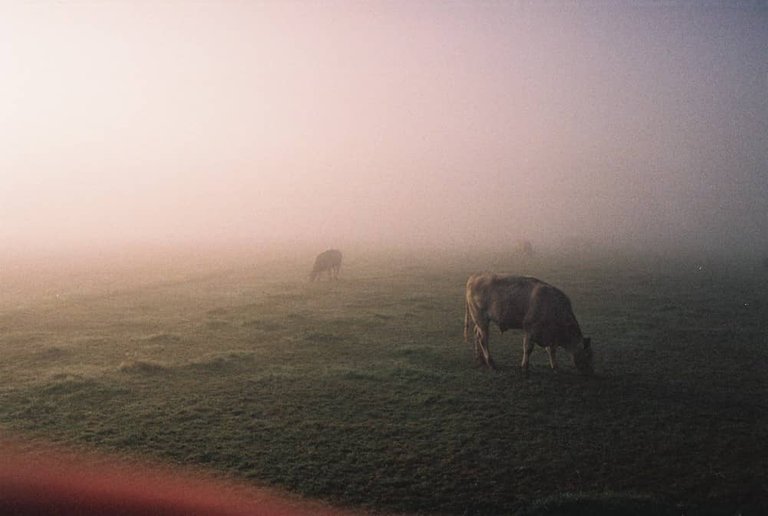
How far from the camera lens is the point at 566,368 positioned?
12789mm

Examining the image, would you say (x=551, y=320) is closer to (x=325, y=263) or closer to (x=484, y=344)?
(x=484, y=344)

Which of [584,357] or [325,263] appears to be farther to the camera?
[325,263]

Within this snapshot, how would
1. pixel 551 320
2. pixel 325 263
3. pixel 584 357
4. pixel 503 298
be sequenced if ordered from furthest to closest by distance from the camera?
pixel 325 263 → pixel 503 298 → pixel 551 320 → pixel 584 357

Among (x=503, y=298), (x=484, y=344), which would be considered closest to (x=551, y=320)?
(x=503, y=298)

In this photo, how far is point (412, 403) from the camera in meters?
10.5

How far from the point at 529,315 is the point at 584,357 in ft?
5.61

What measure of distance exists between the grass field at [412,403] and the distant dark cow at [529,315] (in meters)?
0.66

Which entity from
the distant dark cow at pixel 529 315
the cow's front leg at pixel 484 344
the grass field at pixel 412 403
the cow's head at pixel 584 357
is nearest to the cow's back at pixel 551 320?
the distant dark cow at pixel 529 315

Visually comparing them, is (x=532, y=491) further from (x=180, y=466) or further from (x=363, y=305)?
(x=363, y=305)

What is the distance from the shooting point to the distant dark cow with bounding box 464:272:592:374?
12.1 metres

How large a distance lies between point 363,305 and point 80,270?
33053 mm

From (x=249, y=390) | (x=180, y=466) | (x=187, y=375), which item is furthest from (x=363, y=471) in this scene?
(x=187, y=375)

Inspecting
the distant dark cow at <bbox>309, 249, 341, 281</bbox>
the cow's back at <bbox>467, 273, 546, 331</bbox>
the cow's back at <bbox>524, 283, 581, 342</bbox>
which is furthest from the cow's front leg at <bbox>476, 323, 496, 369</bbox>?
the distant dark cow at <bbox>309, 249, 341, 281</bbox>

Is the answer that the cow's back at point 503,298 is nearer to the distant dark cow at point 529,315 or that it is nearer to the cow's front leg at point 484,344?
the distant dark cow at point 529,315
